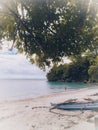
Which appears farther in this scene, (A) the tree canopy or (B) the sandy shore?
(B) the sandy shore

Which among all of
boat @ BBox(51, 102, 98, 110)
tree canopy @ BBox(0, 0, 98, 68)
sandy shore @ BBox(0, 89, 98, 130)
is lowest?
sandy shore @ BBox(0, 89, 98, 130)

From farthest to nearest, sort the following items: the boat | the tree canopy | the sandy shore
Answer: the boat → the sandy shore → the tree canopy

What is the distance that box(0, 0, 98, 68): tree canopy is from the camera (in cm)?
1297

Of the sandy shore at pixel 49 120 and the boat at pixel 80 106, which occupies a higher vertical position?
the boat at pixel 80 106

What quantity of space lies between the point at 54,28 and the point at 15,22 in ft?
6.23

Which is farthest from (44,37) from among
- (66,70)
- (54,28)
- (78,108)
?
(66,70)

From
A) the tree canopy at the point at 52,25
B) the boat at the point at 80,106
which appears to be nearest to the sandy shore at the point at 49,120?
the boat at the point at 80,106

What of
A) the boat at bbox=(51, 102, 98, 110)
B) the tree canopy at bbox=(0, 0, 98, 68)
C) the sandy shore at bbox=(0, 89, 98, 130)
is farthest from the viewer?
the boat at bbox=(51, 102, 98, 110)

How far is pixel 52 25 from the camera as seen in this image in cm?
1359

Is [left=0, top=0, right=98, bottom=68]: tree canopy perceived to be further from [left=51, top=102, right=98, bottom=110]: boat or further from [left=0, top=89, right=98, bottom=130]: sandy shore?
[left=51, top=102, right=98, bottom=110]: boat

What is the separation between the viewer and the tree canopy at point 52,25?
1297cm

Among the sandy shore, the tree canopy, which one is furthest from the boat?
the tree canopy

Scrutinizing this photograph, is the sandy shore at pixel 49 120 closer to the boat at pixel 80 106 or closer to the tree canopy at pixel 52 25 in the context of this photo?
the boat at pixel 80 106

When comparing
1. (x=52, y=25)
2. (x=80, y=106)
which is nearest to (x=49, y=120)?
(x=80, y=106)
